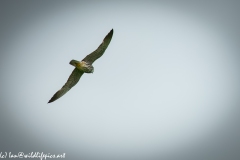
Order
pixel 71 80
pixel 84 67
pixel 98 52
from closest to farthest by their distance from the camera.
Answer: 1. pixel 84 67
2. pixel 98 52
3. pixel 71 80

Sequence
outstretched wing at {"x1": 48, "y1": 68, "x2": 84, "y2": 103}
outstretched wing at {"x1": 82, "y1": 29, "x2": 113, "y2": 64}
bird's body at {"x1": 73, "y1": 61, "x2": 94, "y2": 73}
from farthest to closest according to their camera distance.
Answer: outstretched wing at {"x1": 48, "y1": 68, "x2": 84, "y2": 103} < outstretched wing at {"x1": 82, "y1": 29, "x2": 113, "y2": 64} < bird's body at {"x1": 73, "y1": 61, "x2": 94, "y2": 73}

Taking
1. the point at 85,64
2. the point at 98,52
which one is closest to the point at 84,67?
the point at 85,64

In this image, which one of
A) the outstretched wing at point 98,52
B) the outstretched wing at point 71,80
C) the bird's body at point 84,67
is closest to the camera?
the bird's body at point 84,67

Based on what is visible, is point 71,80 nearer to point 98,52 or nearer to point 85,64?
point 85,64

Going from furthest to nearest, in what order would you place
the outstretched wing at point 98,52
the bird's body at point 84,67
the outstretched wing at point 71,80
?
the outstretched wing at point 71,80 < the outstretched wing at point 98,52 < the bird's body at point 84,67

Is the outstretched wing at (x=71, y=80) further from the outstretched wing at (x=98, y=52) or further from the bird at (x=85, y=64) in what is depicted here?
the outstretched wing at (x=98, y=52)

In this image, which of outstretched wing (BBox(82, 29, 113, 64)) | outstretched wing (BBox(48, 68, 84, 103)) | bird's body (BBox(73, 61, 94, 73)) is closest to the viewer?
bird's body (BBox(73, 61, 94, 73))

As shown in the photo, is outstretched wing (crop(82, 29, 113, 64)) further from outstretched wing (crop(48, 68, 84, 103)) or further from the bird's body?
outstretched wing (crop(48, 68, 84, 103))

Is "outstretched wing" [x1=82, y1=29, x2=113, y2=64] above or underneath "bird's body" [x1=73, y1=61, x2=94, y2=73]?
above

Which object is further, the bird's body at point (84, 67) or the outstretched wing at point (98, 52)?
the outstretched wing at point (98, 52)

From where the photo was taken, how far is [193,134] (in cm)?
2783

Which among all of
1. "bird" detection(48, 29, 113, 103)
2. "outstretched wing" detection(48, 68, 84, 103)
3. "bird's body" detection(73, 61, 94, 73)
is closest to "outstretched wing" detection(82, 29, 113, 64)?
"bird" detection(48, 29, 113, 103)

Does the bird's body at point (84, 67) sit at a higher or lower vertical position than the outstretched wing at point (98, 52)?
lower

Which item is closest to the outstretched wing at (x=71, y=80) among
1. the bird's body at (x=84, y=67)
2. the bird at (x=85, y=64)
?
the bird at (x=85, y=64)
